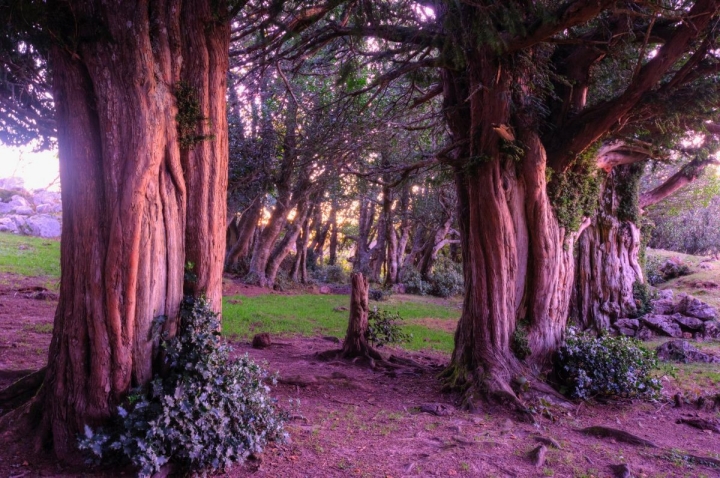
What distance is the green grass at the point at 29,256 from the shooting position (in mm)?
16500

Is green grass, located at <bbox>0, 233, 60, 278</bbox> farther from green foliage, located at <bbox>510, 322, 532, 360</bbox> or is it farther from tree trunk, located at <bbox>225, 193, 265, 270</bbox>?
green foliage, located at <bbox>510, 322, 532, 360</bbox>

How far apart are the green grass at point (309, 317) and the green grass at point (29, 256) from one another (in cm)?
645

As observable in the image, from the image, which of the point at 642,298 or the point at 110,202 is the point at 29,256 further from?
the point at 642,298

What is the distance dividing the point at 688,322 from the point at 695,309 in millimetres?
639

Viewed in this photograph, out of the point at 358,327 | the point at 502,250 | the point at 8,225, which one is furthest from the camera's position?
the point at 8,225

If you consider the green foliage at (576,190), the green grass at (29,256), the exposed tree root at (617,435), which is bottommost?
the exposed tree root at (617,435)

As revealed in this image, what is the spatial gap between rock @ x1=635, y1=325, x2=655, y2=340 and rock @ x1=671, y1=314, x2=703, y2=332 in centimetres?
110

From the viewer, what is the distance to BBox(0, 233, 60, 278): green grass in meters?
16.5

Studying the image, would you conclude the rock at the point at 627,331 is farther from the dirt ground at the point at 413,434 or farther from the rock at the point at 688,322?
the dirt ground at the point at 413,434

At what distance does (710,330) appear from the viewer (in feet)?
43.7

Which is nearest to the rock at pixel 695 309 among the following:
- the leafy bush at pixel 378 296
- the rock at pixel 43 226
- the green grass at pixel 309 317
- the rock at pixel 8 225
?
the green grass at pixel 309 317

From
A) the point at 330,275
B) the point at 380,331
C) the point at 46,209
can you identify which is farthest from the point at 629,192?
the point at 46,209

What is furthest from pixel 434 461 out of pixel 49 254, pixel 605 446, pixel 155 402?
pixel 49 254

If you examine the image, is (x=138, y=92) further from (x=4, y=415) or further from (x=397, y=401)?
(x=397, y=401)
